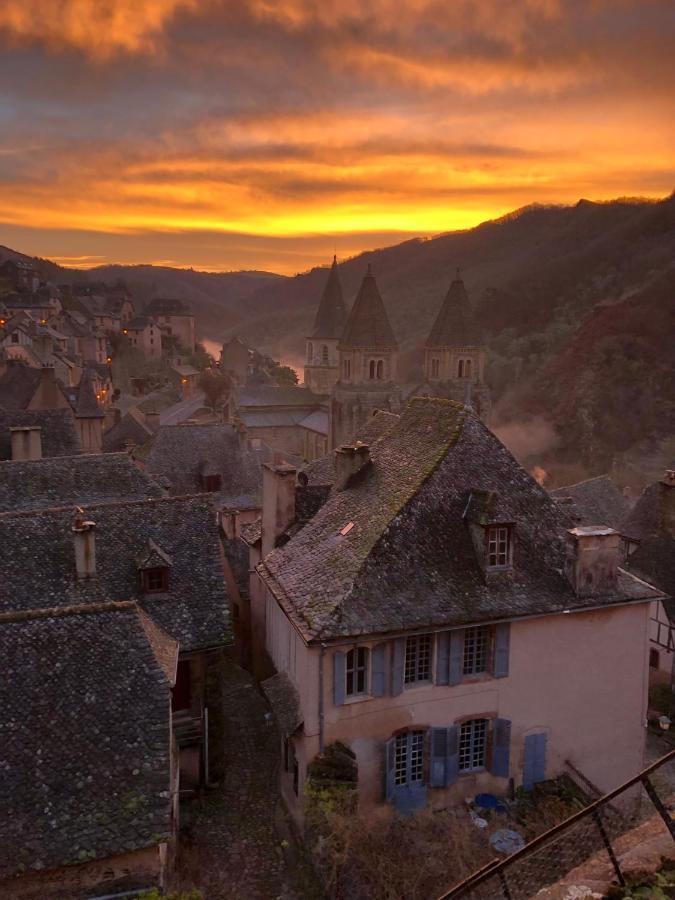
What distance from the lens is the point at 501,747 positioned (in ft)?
55.6

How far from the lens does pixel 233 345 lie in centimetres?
10806

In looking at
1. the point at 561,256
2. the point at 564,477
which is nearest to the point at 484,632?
the point at 564,477

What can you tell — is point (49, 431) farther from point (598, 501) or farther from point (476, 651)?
point (598, 501)

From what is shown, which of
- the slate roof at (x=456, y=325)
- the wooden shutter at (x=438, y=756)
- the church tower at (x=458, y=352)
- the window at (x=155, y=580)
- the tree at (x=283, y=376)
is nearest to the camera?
the wooden shutter at (x=438, y=756)

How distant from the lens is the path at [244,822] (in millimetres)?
14820

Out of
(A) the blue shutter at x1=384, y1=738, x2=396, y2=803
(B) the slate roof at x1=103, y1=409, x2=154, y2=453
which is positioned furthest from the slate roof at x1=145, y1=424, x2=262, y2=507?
(A) the blue shutter at x1=384, y1=738, x2=396, y2=803

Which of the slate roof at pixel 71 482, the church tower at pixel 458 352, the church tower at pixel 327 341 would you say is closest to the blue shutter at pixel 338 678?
the slate roof at pixel 71 482

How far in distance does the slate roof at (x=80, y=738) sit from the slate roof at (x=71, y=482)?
10849mm

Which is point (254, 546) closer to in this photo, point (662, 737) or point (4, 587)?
point (4, 587)

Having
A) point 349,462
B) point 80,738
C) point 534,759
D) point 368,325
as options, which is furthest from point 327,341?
point 80,738

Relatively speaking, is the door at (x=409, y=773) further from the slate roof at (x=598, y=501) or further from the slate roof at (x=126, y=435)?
the slate roof at (x=126, y=435)

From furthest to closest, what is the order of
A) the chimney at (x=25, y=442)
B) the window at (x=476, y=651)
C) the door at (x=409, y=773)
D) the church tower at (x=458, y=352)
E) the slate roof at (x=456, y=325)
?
the slate roof at (x=456, y=325), the church tower at (x=458, y=352), the chimney at (x=25, y=442), the window at (x=476, y=651), the door at (x=409, y=773)

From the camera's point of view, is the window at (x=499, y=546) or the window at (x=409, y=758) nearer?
the window at (x=409, y=758)

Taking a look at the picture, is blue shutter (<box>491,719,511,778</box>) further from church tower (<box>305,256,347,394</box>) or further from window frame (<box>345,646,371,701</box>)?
church tower (<box>305,256,347,394</box>)
